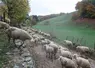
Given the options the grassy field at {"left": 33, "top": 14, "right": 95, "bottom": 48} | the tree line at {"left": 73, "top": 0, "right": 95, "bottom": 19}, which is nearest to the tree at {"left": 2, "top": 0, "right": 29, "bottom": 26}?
the grassy field at {"left": 33, "top": 14, "right": 95, "bottom": 48}

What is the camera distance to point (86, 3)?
58312 mm

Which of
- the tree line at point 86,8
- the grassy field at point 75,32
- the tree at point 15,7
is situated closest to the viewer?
the grassy field at point 75,32

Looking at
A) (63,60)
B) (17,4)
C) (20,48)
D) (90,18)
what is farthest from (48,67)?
(90,18)

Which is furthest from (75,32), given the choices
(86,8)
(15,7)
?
(86,8)

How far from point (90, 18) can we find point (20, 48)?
1854 inches

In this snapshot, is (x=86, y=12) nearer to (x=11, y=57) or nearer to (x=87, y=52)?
(x=87, y=52)

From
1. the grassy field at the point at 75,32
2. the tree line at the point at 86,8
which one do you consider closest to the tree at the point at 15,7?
the grassy field at the point at 75,32

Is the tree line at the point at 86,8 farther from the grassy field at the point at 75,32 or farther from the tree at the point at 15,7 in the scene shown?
the tree at the point at 15,7

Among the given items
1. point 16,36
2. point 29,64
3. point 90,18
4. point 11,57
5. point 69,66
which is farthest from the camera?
point 90,18

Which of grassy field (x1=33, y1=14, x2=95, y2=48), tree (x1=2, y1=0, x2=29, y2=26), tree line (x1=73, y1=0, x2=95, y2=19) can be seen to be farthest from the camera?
tree line (x1=73, y1=0, x2=95, y2=19)

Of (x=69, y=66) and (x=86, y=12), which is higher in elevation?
(x=86, y=12)

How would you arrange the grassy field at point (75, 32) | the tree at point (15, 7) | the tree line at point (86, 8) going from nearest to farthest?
1. the grassy field at point (75, 32)
2. the tree at point (15, 7)
3. the tree line at point (86, 8)

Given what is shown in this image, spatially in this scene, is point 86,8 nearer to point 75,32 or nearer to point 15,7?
point 75,32

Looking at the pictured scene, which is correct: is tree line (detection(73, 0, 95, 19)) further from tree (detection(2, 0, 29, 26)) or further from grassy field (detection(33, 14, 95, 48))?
tree (detection(2, 0, 29, 26))
